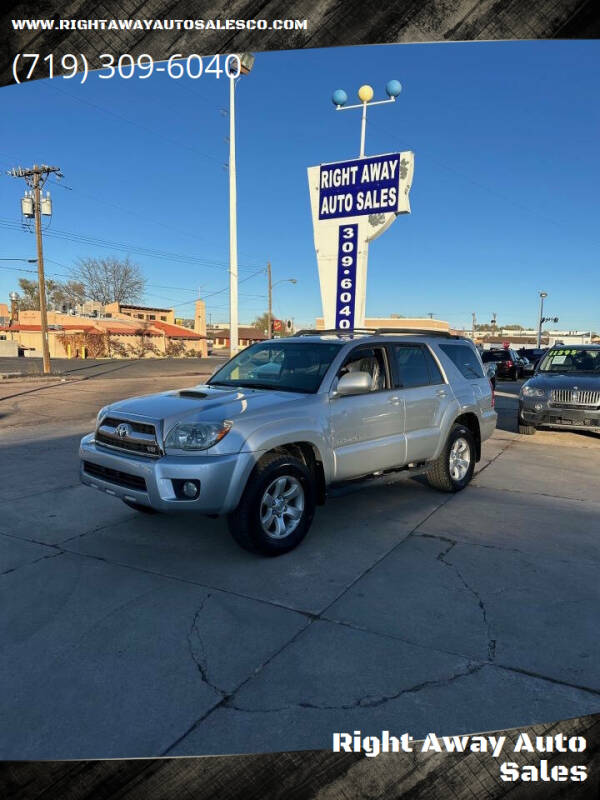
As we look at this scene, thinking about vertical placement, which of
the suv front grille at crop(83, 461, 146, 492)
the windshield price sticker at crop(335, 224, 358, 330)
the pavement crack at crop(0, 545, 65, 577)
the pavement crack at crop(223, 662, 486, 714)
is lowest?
the pavement crack at crop(0, 545, 65, 577)

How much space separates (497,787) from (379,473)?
3.82m

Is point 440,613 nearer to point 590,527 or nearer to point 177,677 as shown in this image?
point 177,677

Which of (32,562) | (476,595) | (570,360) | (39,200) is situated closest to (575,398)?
(570,360)

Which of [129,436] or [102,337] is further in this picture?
[102,337]

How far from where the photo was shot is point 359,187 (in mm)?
13203

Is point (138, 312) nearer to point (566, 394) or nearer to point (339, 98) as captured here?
point (339, 98)

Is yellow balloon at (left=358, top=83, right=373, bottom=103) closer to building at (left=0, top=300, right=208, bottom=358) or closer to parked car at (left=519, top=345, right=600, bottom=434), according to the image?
parked car at (left=519, top=345, right=600, bottom=434)

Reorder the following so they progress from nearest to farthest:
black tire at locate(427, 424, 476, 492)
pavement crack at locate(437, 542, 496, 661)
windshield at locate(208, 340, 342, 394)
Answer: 1. pavement crack at locate(437, 542, 496, 661)
2. windshield at locate(208, 340, 342, 394)
3. black tire at locate(427, 424, 476, 492)

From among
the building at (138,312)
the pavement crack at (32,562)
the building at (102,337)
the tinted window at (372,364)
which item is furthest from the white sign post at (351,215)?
the building at (138,312)

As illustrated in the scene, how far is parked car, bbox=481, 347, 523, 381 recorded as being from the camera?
25688 millimetres

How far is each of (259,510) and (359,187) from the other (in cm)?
1118

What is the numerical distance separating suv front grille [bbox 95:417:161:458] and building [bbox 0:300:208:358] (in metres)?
49.6

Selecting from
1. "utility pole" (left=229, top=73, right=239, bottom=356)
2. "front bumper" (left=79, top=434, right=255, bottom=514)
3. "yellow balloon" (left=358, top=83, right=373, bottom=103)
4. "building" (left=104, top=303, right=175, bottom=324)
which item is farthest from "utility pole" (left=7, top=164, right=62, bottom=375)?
"building" (left=104, top=303, right=175, bottom=324)

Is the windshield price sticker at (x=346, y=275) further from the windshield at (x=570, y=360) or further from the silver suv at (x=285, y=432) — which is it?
the silver suv at (x=285, y=432)
